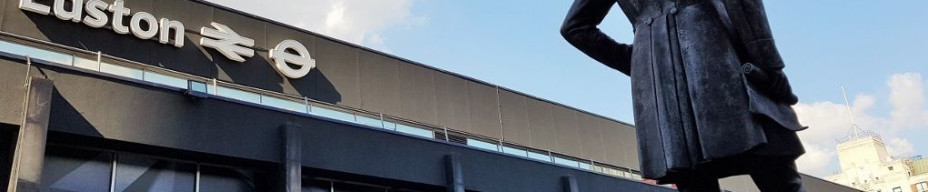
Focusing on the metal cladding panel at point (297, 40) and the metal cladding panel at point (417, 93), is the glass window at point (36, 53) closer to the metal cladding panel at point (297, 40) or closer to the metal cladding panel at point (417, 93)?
the metal cladding panel at point (297, 40)

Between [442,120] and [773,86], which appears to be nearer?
[773,86]

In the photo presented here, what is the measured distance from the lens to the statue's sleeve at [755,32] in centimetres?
373

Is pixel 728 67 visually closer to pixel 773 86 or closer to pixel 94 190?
pixel 773 86

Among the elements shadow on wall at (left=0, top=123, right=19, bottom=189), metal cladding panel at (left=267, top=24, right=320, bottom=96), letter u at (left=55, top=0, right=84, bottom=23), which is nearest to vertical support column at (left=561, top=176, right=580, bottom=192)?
metal cladding panel at (left=267, top=24, right=320, bottom=96)

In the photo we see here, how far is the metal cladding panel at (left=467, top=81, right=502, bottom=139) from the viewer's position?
1255 inches

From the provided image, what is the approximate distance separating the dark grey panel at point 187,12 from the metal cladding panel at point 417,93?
7.47m

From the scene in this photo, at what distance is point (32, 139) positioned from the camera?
1644 cm

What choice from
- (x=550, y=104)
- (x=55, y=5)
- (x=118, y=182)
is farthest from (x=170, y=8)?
(x=550, y=104)

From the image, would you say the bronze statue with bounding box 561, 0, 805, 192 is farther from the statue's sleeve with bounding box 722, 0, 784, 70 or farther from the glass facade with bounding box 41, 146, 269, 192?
the glass facade with bounding box 41, 146, 269, 192

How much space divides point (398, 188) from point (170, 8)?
8039 millimetres

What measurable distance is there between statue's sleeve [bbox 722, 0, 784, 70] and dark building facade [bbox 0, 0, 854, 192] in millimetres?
15465

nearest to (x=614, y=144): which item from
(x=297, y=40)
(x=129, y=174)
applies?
(x=297, y=40)

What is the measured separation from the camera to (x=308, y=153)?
2180 centimetres

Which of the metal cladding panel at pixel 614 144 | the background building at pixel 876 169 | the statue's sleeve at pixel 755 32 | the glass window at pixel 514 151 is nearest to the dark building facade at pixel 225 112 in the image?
the glass window at pixel 514 151
